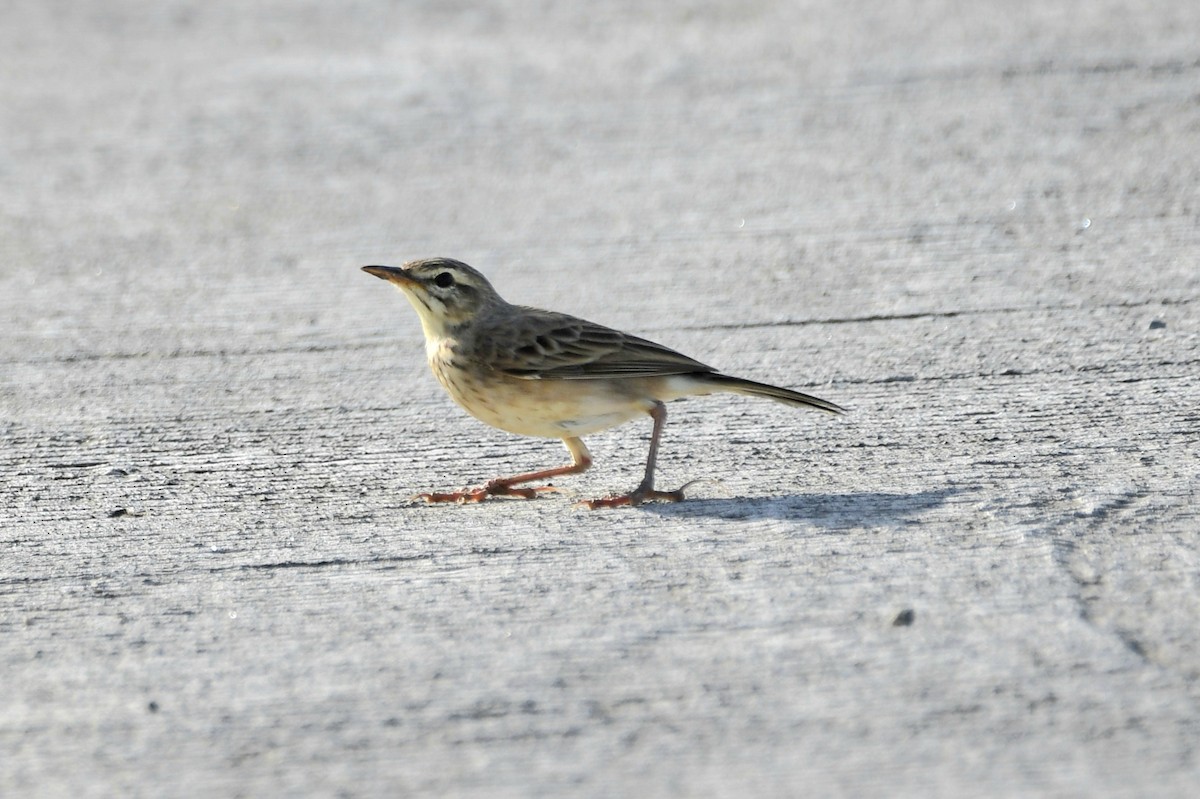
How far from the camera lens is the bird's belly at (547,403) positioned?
18.1 ft

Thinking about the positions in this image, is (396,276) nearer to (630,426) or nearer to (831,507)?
(630,426)

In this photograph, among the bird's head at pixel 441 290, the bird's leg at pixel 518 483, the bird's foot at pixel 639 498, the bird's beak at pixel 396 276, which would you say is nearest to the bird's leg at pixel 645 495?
the bird's foot at pixel 639 498

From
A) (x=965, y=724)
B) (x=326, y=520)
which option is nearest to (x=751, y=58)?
(x=326, y=520)

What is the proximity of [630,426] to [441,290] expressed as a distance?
3.48ft

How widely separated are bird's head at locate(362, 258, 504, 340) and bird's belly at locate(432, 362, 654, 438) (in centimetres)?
32

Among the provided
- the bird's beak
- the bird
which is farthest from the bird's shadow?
the bird's beak

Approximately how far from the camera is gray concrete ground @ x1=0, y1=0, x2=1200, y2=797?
365 cm

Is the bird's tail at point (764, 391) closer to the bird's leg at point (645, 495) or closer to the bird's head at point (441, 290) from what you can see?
the bird's leg at point (645, 495)

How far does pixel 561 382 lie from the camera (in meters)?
5.51

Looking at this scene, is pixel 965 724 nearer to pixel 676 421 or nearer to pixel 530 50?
pixel 676 421

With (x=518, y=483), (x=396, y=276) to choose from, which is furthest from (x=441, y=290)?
(x=518, y=483)

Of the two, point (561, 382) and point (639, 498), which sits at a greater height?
point (561, 382)

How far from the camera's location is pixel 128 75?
11680 millimetres

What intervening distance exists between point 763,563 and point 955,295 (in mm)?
3067
